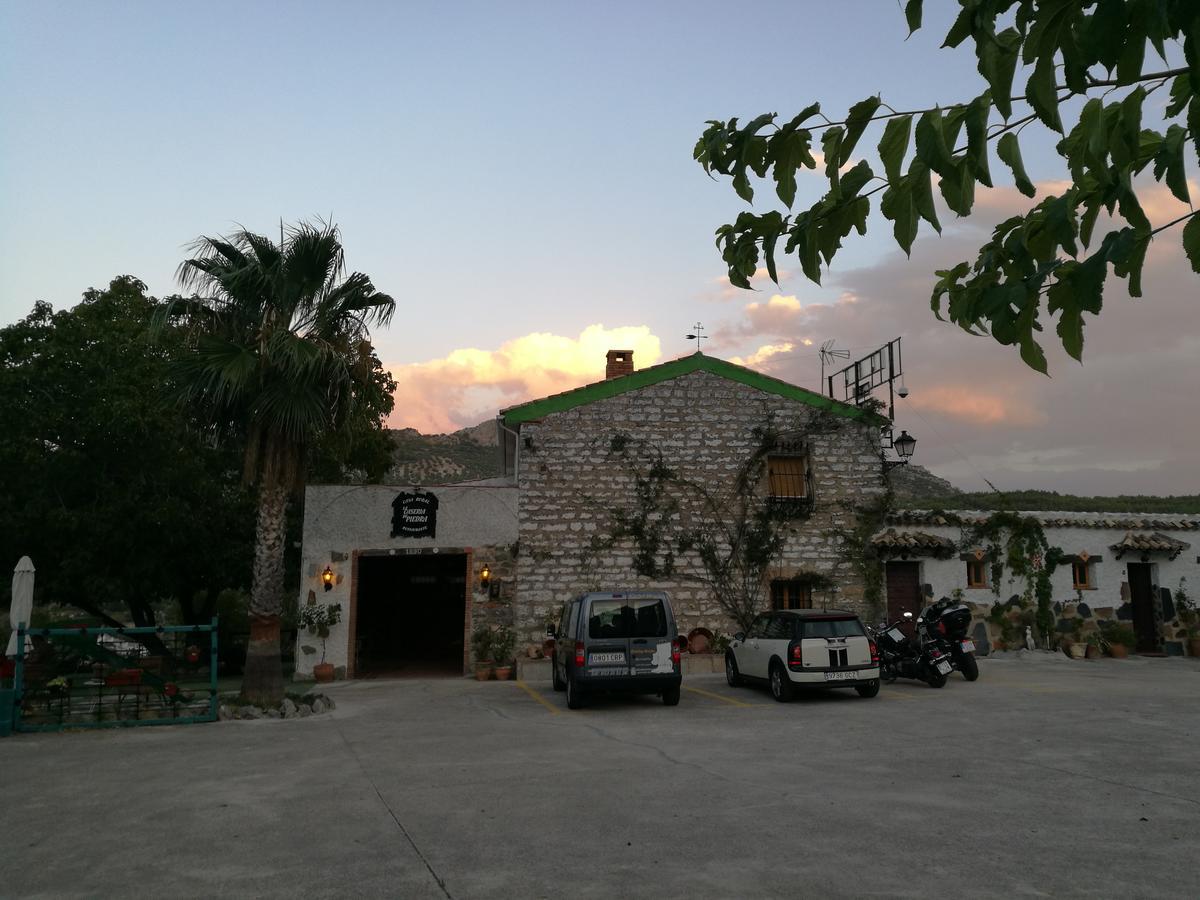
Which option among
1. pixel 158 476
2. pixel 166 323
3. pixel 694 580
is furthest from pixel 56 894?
pixel 158 476

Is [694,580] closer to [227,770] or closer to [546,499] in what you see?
[546,499]

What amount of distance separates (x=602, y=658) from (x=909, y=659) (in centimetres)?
585

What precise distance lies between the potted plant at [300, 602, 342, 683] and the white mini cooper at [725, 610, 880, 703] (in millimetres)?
9136

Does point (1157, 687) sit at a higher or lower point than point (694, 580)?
lower

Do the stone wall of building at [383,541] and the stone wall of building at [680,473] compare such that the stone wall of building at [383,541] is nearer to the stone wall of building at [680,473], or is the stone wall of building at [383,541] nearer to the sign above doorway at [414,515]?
the sign above doorway at [414,515]

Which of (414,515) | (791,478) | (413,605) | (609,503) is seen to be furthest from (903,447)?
(413,605)

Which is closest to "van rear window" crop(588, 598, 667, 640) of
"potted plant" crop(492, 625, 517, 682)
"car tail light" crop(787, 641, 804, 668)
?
"car tail light" crop(787, 641, 804, 668)

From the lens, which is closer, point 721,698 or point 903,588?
point 721,698

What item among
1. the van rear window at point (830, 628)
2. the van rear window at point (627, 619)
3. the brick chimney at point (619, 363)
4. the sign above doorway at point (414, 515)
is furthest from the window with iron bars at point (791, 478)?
the sign above doorway at point (414, 515)

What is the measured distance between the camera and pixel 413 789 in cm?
750

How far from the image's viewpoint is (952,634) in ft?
48.3

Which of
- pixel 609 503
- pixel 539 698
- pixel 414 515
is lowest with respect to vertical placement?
pixel 539 698

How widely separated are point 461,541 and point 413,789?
434 inches

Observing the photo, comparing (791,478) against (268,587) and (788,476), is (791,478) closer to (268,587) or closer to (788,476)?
(788,476)
